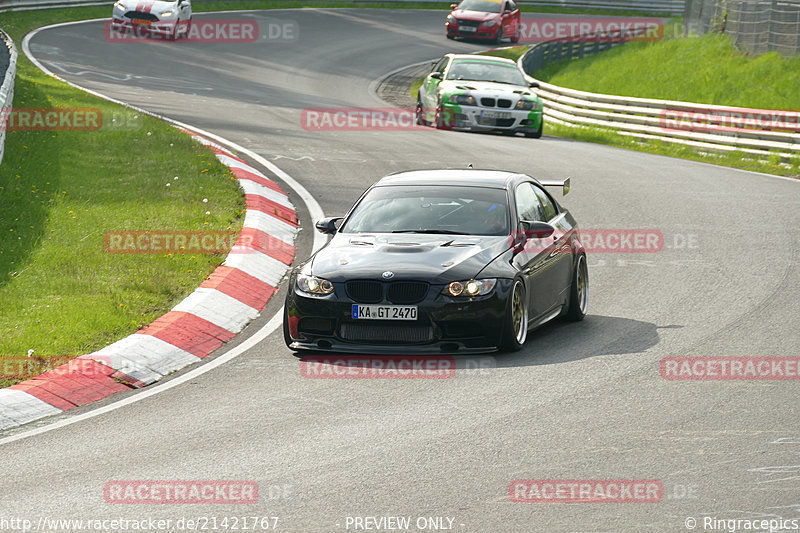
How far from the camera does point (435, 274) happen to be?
9.35 m

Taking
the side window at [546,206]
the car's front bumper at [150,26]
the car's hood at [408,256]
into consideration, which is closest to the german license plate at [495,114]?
the side window at [546,206]

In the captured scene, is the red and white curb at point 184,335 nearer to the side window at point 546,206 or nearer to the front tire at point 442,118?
the side window at point 546,206

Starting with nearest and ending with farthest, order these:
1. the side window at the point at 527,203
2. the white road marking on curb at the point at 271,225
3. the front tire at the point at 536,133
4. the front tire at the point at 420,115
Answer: the side window at the point at 527,203
the white road marking on curb at the point at 271,225
the front tire at the point at 536,133
the front tire at the point at 420,115

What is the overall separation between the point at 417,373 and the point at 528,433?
1.80m

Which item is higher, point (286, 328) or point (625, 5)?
point (286, 328)

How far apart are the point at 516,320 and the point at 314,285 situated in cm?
162

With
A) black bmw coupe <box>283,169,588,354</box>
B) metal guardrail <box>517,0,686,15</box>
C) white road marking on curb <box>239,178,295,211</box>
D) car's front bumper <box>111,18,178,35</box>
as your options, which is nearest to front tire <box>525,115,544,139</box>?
white road marking on curb <box>239,178,295,211</box>

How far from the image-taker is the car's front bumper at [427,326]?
30.4 ft

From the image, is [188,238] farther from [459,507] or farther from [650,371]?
[459,507]

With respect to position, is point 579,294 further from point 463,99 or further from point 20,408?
point 463,99

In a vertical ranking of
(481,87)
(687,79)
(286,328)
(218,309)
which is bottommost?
(687,79)

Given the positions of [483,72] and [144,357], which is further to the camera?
[483,72]

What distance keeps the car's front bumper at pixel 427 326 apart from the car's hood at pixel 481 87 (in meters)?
15.3

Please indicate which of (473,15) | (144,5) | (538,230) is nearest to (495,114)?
(538,230)
